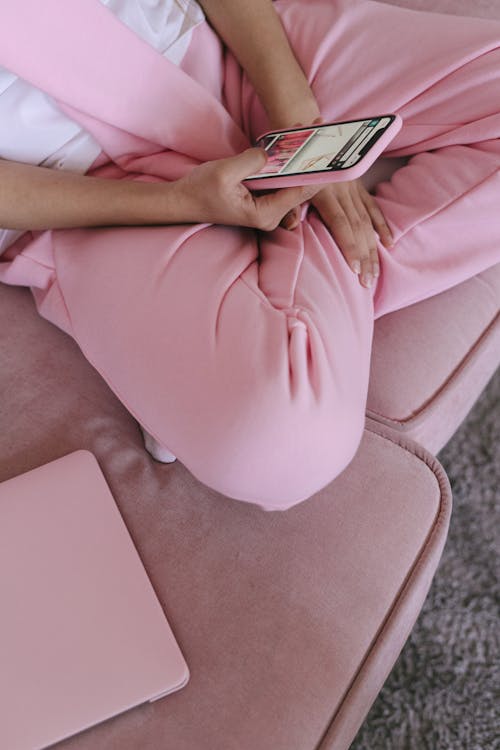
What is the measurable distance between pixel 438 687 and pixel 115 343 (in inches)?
22.7

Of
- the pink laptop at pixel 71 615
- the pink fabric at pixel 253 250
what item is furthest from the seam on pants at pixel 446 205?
the pink laptop at pixel 71 615

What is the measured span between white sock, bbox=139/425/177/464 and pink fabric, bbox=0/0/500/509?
1.5 inches

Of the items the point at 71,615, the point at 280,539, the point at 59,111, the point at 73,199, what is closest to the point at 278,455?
the point at 280,539

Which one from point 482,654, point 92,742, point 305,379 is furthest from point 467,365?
point 92,742

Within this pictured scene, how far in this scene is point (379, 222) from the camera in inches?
27.6

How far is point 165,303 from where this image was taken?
0.60 m

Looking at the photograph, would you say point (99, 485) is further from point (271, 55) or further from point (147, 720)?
point (271, 55)

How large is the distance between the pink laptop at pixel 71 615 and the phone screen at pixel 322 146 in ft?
1.07

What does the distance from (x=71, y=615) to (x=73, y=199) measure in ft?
1.26

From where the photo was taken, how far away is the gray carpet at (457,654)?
0.79 meters

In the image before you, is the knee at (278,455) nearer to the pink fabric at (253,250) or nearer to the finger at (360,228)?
the pink fabric at (253,250)

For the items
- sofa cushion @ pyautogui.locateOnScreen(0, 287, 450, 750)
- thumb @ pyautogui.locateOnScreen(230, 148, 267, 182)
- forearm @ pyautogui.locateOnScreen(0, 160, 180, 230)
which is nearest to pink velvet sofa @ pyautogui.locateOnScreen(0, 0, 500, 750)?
sofa cushion @ pyautogui.locateOnScreen(0, 287, 450, 750)

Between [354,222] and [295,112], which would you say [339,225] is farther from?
[295,112]

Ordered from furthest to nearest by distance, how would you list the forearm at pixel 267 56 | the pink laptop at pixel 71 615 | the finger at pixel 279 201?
the forearm at pixel 267 56 → the finger at pixel 279 201 → the pink laptop at pixel 71 615
